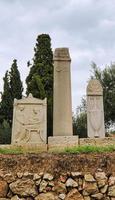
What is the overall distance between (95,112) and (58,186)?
729cm

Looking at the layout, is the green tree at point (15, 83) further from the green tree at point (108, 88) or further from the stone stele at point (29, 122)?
the stone stele at point (29, 122)

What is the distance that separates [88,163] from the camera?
771 centimetres

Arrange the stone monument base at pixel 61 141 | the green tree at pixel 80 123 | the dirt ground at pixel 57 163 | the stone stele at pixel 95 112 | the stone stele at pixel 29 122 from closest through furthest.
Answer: the dirt ground at pixel 57 163
the stone monument base at pixel 61 141
the stone stele at pixel 29 122
the stone stele at pixel 95 112
the green tree at pixel 80 123

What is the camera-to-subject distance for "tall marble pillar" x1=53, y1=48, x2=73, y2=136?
12.9 meters

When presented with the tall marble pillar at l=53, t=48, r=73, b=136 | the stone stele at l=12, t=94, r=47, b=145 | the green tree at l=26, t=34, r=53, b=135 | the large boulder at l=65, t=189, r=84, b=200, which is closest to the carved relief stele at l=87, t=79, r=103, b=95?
the tall marble pillar at l=53, t=48, r=73, b=136

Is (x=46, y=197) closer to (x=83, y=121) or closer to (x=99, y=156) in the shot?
(x=99, y=156)

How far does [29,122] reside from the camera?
12.8 meters

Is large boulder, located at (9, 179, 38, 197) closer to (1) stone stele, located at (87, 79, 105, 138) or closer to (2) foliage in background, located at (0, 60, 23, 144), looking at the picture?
(1) stone stele, located at (87, 79, 105, 138)

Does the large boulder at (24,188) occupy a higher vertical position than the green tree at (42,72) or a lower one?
lower

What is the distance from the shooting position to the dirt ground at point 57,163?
7594 mm

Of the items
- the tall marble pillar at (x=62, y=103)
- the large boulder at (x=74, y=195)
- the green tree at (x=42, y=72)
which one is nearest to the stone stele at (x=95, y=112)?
the tall marble pillar at (x=62, y=103)

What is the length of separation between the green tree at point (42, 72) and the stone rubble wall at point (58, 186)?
55.2 feet

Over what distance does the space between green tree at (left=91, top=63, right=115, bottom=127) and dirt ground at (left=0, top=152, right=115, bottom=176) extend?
66.4 feet

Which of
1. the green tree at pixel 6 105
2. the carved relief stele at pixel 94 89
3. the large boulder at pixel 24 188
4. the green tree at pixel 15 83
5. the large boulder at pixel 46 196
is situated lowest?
the large boulder at pixel 46 196
